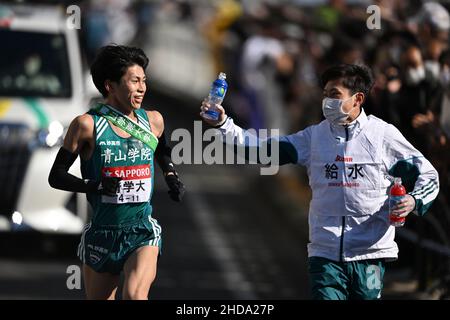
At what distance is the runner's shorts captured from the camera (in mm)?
7586

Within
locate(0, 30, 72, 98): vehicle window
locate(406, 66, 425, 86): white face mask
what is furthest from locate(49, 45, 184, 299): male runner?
locate(0, 30, 72, 98): vehicle window

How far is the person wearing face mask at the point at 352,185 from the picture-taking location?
25.0ft

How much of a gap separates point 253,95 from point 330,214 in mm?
Result: 13535

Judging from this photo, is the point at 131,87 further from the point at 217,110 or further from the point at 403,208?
the point at 403,208

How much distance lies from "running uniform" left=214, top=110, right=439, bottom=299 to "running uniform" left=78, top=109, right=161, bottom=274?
21.7 inches

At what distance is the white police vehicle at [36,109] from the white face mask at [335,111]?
18.5 ft

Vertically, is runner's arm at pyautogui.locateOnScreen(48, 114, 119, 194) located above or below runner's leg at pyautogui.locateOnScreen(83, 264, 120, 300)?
above

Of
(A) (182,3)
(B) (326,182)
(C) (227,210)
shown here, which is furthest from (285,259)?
(A) (182,3)

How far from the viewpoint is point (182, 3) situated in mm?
34688

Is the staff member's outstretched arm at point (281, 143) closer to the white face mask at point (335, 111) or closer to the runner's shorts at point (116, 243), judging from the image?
the white face mask at point (335, 111)

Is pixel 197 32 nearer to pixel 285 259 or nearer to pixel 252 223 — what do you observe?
pixel 252 223

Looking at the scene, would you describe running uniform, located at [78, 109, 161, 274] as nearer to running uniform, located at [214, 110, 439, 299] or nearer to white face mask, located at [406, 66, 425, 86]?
running uniform, located at [214, 110, 439, 299]

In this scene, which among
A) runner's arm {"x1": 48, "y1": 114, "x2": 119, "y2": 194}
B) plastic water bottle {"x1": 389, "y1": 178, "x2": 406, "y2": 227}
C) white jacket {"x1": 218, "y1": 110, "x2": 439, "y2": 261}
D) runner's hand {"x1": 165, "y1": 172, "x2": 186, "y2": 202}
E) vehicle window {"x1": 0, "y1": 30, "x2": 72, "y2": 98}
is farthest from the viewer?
vehicle window {"x1": 0, "y1": 30, "x2": 72, "y2": 98}

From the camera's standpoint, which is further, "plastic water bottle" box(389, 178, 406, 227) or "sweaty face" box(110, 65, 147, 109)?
"sweaty face" box(110, 65, 147, 109)
